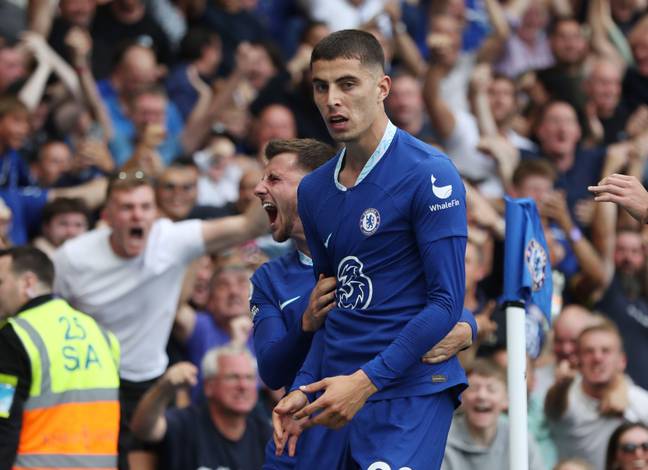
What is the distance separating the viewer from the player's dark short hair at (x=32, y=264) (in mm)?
7484

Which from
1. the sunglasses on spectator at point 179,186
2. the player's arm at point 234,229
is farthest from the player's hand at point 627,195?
the sunglasses on spectator at point 179,186

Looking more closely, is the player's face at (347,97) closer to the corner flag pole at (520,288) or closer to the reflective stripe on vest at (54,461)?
the corner flag pole at (520,288)

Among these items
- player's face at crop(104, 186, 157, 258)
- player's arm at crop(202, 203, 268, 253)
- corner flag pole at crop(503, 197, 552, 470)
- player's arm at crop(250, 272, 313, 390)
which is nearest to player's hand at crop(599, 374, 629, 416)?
player's arm at crop(202, 203, 268, 253)

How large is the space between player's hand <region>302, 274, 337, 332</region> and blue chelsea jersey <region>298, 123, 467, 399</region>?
0.05m

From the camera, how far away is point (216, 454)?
866 centimetres

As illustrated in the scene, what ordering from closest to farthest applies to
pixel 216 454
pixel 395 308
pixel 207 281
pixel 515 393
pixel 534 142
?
pixel 395 308
pixel 515 393
pixel 216 454
pixel 207 281
pixel 534 142

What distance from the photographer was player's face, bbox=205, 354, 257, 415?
8672mm

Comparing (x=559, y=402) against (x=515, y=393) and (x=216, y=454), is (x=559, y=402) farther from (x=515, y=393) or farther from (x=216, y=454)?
(x=515, y=393)

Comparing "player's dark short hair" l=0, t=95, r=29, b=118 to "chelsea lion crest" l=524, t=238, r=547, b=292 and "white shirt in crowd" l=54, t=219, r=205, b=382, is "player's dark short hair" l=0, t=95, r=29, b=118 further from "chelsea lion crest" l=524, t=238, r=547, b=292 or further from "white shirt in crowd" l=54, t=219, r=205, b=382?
"chelsea lion crest" l=524, t=238, r=547, b=292

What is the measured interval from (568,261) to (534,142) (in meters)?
2.20

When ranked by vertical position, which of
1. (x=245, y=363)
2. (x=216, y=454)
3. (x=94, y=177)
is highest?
(x=94, y=177)

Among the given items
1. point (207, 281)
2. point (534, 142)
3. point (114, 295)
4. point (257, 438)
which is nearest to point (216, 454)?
point (257, 438)

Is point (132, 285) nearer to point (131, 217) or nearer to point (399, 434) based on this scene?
point (131, 217)

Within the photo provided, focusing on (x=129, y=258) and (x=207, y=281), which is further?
(x=207, y=281)
